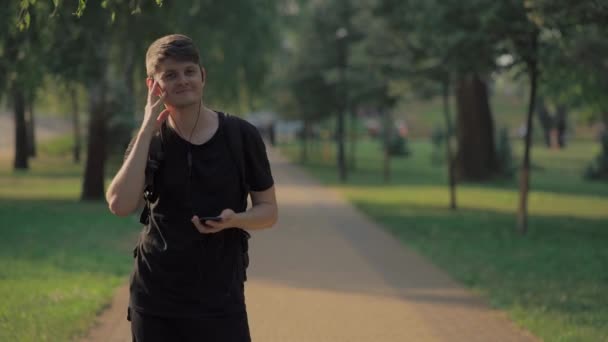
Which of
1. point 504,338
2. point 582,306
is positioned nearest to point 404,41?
point 582,306

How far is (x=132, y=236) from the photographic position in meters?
Answer: 14.8

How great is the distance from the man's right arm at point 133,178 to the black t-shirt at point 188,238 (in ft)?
0.31

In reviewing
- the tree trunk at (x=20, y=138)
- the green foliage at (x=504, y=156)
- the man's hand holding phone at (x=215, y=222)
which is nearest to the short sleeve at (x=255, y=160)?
the man's hand holding phone at (x=215, y=222)

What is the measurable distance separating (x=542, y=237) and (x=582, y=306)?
656 cm

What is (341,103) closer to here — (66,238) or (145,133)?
(66,238)

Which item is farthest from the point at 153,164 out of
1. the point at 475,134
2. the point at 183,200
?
the point at 475,134

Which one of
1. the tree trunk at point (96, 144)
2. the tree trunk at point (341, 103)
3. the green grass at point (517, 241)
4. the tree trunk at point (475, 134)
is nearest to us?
the green grass at point (517, 241)

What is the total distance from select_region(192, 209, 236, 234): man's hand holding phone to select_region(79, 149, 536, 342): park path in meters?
3.74

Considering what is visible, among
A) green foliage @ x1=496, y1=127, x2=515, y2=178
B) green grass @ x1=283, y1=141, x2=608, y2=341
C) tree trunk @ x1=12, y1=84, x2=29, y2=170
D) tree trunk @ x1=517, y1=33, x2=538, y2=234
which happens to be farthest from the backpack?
tree trunk @ x1=12, y1=84, x2=29, y2=170

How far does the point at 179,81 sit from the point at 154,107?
0.44 ft

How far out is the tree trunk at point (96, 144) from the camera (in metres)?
20.5

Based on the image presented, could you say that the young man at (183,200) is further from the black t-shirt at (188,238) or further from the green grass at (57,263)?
the green grass at (57,263)

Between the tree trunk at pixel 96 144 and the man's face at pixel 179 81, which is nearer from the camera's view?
the man's face at pixel 179 81

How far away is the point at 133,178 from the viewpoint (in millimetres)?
3629
